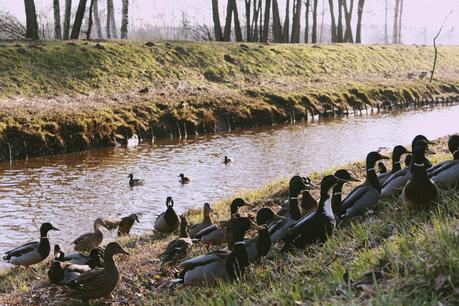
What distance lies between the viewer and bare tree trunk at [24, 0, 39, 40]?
28.9 metres

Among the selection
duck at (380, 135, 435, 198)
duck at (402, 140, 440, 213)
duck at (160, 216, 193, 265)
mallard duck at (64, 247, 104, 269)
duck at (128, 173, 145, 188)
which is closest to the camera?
duck at (402, 140, 440, 213)

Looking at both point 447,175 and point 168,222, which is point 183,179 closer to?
point 168,222

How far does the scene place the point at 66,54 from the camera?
1088 inches

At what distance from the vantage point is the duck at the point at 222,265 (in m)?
6.35

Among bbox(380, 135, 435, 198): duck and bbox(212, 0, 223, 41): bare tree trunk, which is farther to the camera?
bbox(212, 0, 223, 41): bare tree trunk

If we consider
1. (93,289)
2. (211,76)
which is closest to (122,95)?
(211,76)

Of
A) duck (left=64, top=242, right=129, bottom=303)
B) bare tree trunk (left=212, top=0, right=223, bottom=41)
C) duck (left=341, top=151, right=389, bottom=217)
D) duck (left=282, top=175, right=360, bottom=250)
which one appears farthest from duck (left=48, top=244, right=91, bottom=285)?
bare tree trunk (left=212, top=0, right=223, bottom=41)

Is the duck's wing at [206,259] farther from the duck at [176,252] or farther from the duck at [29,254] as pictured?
the duck at [29,254]

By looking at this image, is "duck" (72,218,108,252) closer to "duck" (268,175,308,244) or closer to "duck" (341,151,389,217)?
"duck" (268,175,308,244)

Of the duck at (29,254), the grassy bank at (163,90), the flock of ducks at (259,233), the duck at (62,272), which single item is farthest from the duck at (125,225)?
the grassy bank at (163,90)

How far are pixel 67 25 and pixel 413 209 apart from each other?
1168 inches

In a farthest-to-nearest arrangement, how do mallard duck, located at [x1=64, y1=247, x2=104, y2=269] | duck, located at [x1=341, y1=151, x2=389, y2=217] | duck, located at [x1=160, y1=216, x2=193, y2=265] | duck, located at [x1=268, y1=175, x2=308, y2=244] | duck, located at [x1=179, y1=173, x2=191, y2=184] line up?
duck, located at [x1=179, y1=173, x2=191, y2=184] < mallard duck, located at [x1=64, y1=247, x2=104, y2=269] < duck, located at [x1=160, y1=216, x2=193, y2=265] < duck, located at [x1=341, y1=151, x2=389, y2=217] < duck, located at [x1=268, y1=175, x2=308, y2=244]

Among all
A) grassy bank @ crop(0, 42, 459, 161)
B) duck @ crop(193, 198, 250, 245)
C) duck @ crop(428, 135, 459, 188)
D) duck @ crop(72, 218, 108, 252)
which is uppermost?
grassy bank @ crop(0, 42, 459, 161)

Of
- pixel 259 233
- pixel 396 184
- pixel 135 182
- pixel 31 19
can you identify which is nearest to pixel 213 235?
pixel 259 233
